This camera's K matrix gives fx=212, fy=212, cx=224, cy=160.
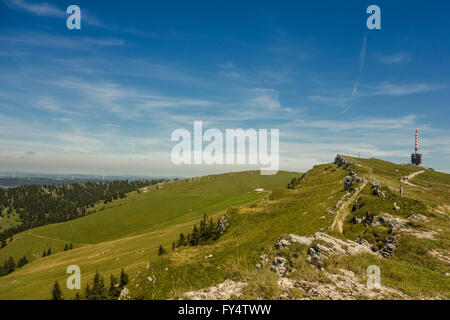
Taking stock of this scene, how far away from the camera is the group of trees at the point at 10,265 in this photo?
148750 millimetres

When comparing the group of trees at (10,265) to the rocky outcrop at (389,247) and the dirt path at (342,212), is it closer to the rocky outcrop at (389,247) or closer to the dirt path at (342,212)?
the dirt path at (342,212)

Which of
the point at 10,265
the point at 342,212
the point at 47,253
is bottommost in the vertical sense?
the point at 10,265

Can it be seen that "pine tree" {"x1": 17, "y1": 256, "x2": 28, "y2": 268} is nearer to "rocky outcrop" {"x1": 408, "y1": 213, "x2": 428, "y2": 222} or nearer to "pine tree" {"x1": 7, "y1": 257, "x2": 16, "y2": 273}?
"pine tree" {"x1": 7, "y1": 257, "x2": 16, "y2": 273}

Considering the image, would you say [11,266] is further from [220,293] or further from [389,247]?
[389,247]

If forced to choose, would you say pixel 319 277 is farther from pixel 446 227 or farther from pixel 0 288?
pixel 0 288

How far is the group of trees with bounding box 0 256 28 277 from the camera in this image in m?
149

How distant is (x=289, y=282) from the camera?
15102 mm

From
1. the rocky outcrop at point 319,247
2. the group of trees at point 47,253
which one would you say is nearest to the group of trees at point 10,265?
the group of trees at point 47,253

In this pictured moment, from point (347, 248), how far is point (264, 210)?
38.6 meters

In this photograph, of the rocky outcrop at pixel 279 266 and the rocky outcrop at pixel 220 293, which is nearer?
the rocky outcrop at pixel 220 293

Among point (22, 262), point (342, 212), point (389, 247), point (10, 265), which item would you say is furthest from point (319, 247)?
point (22, 262)

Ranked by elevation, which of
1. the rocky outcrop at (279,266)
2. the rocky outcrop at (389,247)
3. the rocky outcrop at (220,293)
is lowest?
the rocky outcrop at (389,247)

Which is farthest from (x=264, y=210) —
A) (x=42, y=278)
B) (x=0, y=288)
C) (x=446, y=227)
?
(x=0, y=288)

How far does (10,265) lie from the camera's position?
506 ft
